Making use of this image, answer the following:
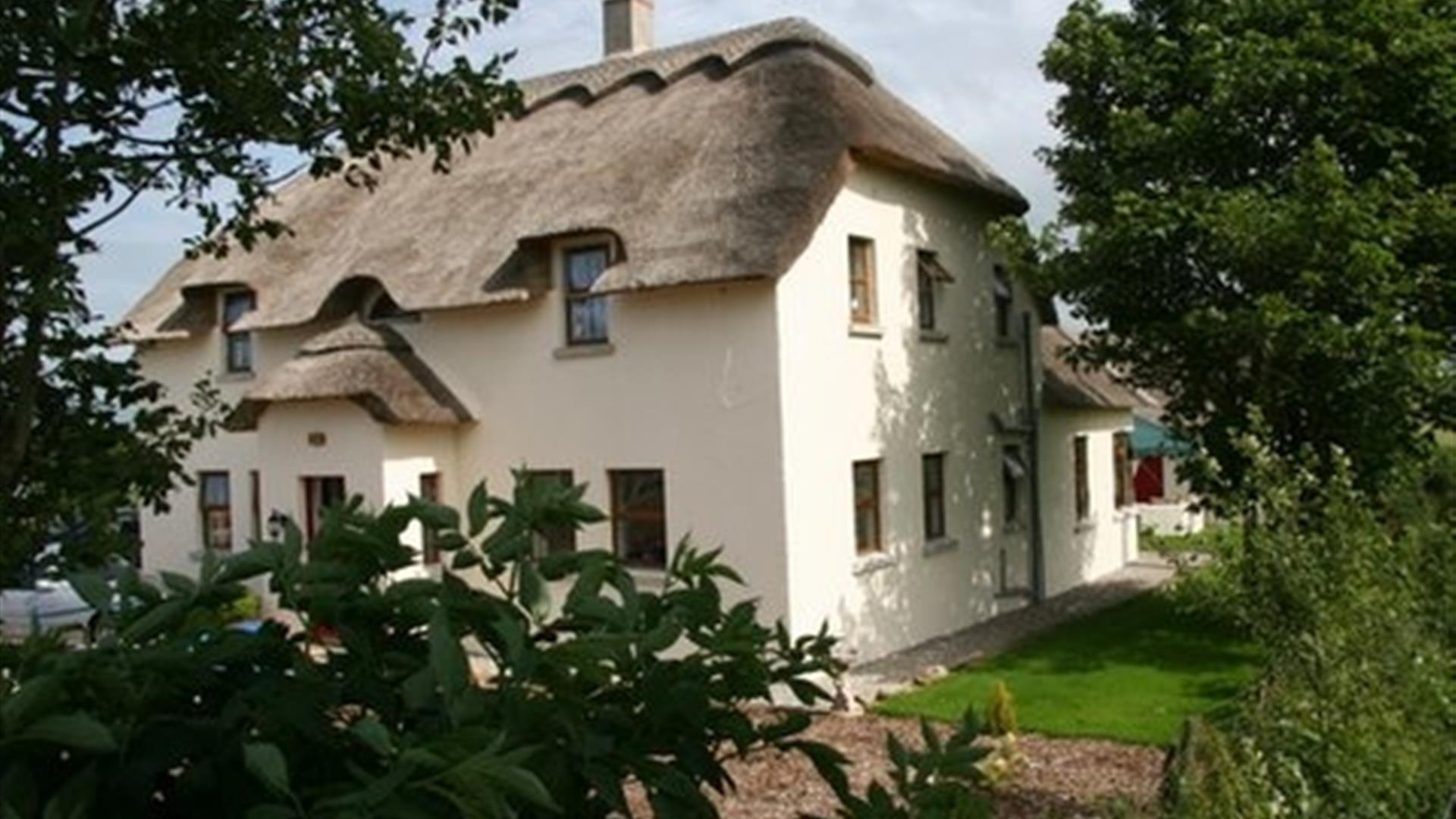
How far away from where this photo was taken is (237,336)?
22484 mm

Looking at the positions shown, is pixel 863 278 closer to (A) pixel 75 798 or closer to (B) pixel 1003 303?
(B) pixel 1003 303

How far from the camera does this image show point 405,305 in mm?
18859

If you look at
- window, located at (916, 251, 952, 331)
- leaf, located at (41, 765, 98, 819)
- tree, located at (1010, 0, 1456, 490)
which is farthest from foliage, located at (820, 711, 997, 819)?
window, located at (916, 251, 952, 331)

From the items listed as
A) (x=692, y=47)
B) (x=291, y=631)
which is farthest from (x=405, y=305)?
(x=291, y=631)

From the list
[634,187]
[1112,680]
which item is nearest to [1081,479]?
[1112,680]

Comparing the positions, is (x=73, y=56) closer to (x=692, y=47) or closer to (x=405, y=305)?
(x=405, y=305)

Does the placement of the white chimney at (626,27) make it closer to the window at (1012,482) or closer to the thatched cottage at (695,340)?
the thatched cottage at (695,340)

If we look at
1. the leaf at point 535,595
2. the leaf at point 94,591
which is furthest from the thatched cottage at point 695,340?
the leaf at point 94,591

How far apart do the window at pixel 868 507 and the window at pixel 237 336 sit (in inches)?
430

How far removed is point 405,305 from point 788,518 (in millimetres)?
6710

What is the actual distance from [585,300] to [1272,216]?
8.80 metres

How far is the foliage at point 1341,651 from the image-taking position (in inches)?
291

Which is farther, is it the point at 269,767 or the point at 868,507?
the point at 868,507

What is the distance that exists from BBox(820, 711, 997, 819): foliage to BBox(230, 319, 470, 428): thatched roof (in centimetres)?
1669
